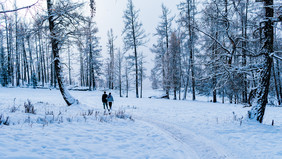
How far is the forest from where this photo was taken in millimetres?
6855

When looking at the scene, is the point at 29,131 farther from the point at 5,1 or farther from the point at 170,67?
the point at 170,67

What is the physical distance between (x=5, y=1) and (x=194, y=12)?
2009 cm

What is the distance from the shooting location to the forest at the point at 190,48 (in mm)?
6855

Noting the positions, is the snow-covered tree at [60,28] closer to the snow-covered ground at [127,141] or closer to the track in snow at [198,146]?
the snow-covered ground at [127,141]

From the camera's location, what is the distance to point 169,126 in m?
7.65

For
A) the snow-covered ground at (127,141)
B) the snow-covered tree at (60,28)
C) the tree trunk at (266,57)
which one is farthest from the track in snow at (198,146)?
the snow-covered tree at (60,28)

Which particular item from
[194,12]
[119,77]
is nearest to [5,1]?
[194,12]

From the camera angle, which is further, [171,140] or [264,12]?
[264,12]

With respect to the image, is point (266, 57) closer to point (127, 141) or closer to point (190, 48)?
point (127, 141)

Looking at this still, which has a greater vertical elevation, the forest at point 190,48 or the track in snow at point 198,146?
the forest at point 190,48

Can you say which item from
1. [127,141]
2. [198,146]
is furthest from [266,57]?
[127,141]

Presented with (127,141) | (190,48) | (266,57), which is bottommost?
(127,141)

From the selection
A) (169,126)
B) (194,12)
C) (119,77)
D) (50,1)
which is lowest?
(169,126)

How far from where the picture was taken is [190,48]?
18.6 m
